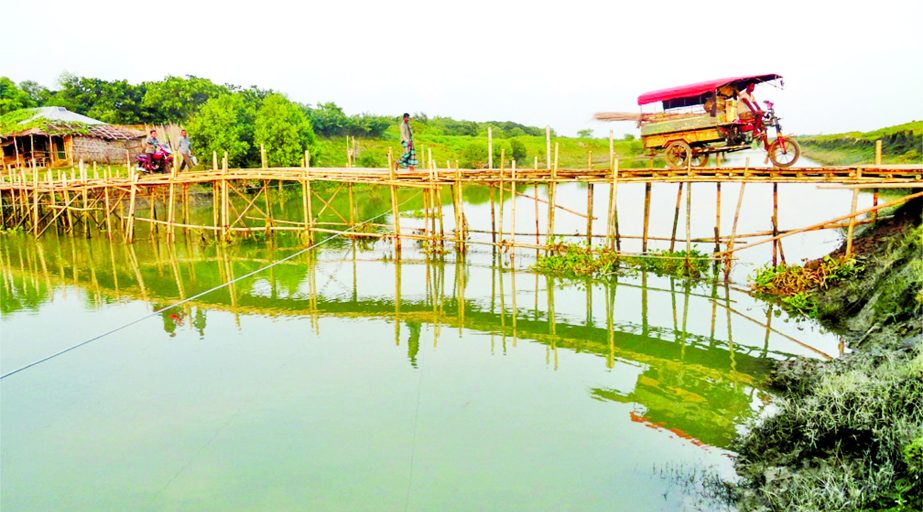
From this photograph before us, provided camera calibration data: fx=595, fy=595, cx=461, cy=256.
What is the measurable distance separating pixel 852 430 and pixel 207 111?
30451mm

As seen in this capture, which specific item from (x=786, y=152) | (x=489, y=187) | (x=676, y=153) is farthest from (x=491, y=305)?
(x=786, y=152)

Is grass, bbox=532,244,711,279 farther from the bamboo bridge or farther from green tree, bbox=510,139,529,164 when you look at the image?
green tree, bbox=510,139,529,164

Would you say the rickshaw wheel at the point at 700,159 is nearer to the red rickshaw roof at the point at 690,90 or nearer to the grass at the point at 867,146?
the red rickshaw roof at the point at 690,90

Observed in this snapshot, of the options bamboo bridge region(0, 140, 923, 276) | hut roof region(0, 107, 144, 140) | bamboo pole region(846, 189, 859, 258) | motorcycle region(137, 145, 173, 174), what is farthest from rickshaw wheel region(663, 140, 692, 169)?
hut roof region(0, 107, 144, 140)

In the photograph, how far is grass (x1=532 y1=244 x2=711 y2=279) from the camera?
12.7 metres

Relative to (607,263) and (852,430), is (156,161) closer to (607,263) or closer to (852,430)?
(607,263)

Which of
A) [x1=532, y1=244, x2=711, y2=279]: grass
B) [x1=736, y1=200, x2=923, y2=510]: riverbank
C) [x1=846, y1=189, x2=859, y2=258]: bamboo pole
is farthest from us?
[x1=532, y1=244, x2=711, y2=279]: grass

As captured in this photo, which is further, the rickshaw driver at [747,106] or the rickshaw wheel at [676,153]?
the rickshaw wheel at [676,153]

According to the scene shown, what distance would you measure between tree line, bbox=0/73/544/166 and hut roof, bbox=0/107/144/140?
3873mm

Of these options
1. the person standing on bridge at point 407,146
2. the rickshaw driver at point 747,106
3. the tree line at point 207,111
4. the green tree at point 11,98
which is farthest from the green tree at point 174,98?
the rickshaw driver at point 747,106

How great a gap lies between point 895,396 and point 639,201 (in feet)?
76.4

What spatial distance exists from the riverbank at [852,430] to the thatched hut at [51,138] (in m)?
29.5

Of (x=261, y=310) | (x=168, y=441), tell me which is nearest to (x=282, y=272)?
(x=261, y=310)

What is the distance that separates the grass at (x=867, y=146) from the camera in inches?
904
